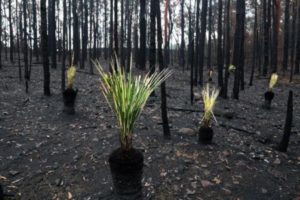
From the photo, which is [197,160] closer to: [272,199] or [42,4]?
[272,199]

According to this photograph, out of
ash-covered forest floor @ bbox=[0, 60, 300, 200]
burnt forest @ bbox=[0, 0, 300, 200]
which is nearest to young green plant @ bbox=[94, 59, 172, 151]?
burnt forest @ bbox=[0, 0, 300, 200]

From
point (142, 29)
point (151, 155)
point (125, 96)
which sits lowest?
point (151, 155)

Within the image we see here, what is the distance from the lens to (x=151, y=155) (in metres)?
6.33

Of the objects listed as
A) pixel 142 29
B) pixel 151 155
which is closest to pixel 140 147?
pixel 151 155

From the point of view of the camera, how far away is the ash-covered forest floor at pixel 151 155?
17.7ft

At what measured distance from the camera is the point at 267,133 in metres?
8.62

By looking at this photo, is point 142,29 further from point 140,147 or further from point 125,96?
point 125,96

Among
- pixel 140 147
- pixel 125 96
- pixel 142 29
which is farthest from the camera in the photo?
pixel 142 29

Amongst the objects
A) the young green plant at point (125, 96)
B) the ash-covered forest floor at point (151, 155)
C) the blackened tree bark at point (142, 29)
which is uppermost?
the blackened tree bark at point (142, 29)

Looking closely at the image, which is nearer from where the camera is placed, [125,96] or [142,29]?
[125,96]

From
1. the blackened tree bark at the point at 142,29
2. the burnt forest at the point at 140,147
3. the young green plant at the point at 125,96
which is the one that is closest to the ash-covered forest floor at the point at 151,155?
the burnt forest at the point at 140,147

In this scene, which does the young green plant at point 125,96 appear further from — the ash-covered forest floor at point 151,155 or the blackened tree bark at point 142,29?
the blackened tree bark at point 142,29

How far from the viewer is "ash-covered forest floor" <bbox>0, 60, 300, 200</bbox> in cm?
539

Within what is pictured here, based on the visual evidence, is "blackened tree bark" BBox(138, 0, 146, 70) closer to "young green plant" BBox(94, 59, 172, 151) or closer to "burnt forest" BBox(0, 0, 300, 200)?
"burnt forest" BBox(0, 0, 300, 200)
